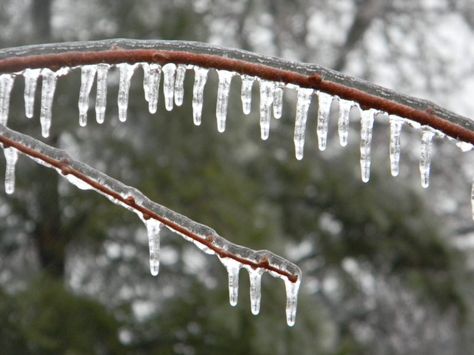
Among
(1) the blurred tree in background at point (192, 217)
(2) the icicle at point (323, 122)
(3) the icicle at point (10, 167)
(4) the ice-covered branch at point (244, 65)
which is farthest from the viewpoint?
(1) the blurred tree in background at point (192, 217)

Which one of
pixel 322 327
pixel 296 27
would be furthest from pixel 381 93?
pixel 296 27

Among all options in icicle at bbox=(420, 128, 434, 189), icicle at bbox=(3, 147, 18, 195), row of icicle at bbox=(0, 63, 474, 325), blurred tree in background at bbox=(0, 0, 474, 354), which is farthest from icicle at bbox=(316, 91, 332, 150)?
blurred tree in background at bbox=(0, 0, 474, 354)

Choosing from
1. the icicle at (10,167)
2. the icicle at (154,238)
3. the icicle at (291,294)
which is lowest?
the icicle at (291,294)

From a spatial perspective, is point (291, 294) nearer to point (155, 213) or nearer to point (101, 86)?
point (155, 213)

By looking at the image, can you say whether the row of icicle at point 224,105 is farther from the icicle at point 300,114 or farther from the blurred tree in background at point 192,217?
the blurred tree in background at point 192,217

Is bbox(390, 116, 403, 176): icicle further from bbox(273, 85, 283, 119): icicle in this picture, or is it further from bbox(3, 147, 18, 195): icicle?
bbox(3, 147, 18, 195): icicle

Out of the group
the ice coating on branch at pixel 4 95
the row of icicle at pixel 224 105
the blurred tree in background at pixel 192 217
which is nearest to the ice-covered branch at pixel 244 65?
the row of icicle at pixel 224 105

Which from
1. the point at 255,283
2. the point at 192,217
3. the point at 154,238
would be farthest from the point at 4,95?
the point at 192,217
